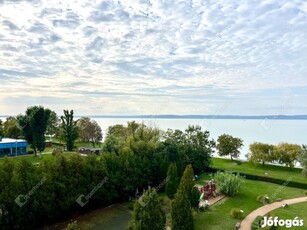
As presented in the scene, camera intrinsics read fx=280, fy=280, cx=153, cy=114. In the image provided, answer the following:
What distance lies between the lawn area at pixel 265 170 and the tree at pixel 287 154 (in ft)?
4.15

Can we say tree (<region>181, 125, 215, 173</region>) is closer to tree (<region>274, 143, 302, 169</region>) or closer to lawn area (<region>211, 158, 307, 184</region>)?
→ lawn area (<region>211, 158, 307, 184</region>)

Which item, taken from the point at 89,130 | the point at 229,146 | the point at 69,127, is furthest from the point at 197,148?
the point at 89,130

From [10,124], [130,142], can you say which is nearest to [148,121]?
[130,142]

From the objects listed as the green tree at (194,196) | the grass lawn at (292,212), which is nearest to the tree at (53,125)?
the green tree at (194,196)

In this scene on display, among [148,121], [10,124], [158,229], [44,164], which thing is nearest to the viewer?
[158,229]

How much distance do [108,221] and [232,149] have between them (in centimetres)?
2605

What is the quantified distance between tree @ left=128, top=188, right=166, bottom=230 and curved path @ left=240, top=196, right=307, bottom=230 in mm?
7613

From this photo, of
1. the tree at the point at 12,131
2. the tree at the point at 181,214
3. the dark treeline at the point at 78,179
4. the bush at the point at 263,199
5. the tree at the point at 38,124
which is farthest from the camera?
the tree at the point at 12,131

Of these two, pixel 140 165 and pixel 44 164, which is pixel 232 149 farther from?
pixel 44 164

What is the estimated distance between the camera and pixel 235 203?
79.9 ft

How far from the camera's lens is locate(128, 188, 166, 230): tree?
1423 cm

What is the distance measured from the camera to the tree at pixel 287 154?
35.0 m

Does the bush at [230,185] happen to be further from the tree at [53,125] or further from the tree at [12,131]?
the tree at [53,125]

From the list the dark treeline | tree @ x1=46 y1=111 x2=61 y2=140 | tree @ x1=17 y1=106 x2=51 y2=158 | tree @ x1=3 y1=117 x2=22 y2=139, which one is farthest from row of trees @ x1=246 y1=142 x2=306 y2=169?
tree @ x1=46 y1=111 x2=61 y2=140
